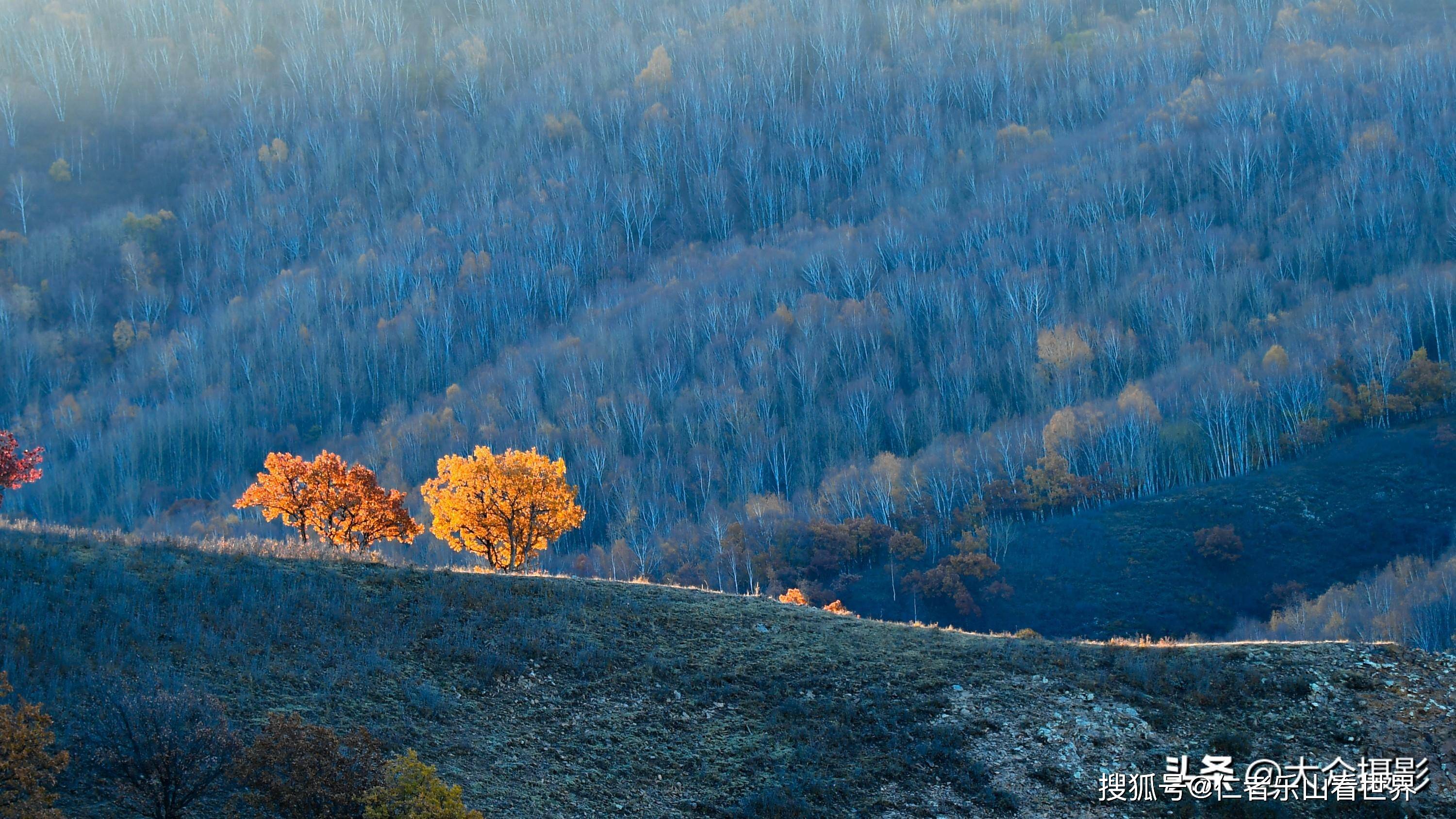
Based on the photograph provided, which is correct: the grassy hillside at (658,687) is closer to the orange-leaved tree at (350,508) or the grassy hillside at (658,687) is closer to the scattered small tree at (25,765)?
the scattered small tree at (25,765)

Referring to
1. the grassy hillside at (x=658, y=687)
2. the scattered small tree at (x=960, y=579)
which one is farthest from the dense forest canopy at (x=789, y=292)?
the grassy hillside at (x=658, y=687)

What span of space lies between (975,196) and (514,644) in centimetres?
15347

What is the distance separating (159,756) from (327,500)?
23335 millimetres

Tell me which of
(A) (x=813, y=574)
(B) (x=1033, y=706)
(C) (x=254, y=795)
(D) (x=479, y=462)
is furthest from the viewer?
(A) (x=813, y=574)

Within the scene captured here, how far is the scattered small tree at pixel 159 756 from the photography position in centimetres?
1736

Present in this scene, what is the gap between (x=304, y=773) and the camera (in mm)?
17438

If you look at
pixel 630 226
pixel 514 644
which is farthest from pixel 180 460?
pixel 514 644

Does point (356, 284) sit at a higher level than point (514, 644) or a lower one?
higher

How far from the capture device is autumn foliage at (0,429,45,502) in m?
29.8

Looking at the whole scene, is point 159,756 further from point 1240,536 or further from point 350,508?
point 1240,536

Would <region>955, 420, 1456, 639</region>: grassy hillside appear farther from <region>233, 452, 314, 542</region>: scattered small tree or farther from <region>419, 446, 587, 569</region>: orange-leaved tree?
<region>233, 452, 314, 542</region>: scattered small tree

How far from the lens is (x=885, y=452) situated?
4434 inches

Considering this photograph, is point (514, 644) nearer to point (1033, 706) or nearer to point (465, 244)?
point (1033, 706)

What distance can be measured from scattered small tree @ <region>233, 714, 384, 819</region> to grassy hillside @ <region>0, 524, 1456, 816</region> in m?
3.01
